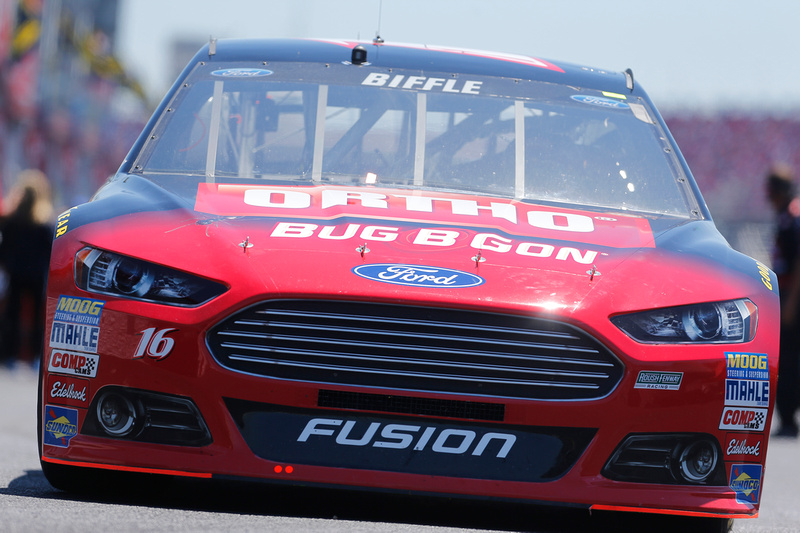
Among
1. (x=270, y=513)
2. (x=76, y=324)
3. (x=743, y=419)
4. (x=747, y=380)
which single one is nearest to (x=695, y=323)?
(x=747, y=380)

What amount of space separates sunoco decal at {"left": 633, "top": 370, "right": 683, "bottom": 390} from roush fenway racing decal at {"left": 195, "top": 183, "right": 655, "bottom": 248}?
0.58 meters

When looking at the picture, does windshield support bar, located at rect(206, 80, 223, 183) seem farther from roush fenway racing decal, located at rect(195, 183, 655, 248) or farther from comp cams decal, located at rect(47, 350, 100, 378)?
comp cams decal, located at rect(47, 350, 100, 378)

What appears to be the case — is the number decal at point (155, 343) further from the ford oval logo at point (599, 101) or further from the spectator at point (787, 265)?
the spectator at point (787, 265)

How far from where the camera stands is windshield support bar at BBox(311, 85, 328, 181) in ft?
15.4

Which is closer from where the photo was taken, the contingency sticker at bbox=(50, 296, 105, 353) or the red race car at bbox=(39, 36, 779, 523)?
the red race car at bbox=(39, 36, 779, 523)

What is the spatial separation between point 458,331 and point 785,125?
67625 millimetres

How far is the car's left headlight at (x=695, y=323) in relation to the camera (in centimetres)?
373

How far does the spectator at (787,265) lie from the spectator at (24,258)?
23.1ft

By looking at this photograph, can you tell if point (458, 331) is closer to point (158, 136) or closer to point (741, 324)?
point (741, 324)

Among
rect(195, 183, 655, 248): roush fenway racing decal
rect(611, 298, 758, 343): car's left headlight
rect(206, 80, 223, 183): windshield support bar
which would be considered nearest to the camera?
rect(611, 298, 758, 343): car's left headlight

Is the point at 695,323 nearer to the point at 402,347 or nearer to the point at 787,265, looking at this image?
the point at 402,347

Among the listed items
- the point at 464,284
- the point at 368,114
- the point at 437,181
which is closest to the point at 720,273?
the point at 464,284

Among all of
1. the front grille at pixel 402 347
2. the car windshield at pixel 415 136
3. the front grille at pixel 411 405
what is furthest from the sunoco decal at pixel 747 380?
the car windshield at pixel 415 136

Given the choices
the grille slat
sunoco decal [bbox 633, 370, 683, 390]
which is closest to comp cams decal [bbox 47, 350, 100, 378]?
the grille slat
